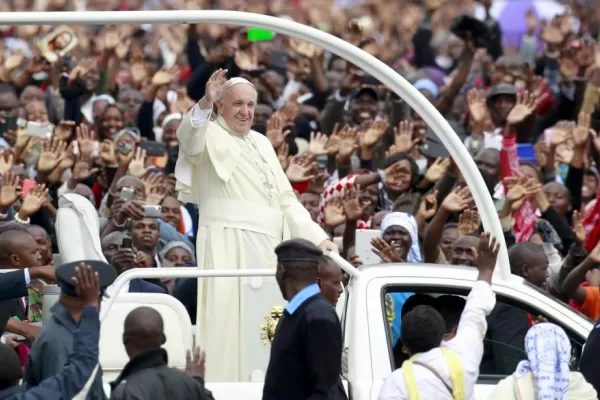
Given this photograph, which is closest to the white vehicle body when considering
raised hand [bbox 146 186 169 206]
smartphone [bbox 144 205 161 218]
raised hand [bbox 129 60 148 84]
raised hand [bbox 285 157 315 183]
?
smartphone [bbox 144 205 161 218]

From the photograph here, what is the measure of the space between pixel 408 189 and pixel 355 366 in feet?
15.8

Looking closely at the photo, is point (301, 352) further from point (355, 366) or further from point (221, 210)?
point (221, 210)

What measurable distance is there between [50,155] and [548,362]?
275 inches

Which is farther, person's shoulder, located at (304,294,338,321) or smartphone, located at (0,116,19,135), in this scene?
smartphone, located at (0,116,19,135)

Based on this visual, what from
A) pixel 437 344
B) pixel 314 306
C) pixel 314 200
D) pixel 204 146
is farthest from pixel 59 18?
pixel 314 200

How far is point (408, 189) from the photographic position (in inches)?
492

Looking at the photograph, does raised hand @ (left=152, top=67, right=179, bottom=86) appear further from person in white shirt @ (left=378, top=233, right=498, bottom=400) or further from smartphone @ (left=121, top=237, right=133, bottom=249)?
person in white shirt @ (left=378, top=233, right=498, bottom=400)

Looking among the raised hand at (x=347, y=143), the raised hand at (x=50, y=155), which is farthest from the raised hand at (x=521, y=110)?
the raised hand at (x=50, y=155)

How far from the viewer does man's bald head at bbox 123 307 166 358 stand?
269 inches

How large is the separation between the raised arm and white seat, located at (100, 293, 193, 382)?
108 centimetres

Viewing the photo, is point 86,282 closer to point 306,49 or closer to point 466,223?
point 466,223

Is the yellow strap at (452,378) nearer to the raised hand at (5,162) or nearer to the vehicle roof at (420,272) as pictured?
the vehicle roof at (420,272)

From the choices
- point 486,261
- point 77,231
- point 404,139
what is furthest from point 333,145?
point 486,261

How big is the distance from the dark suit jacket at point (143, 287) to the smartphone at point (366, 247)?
1423mm
